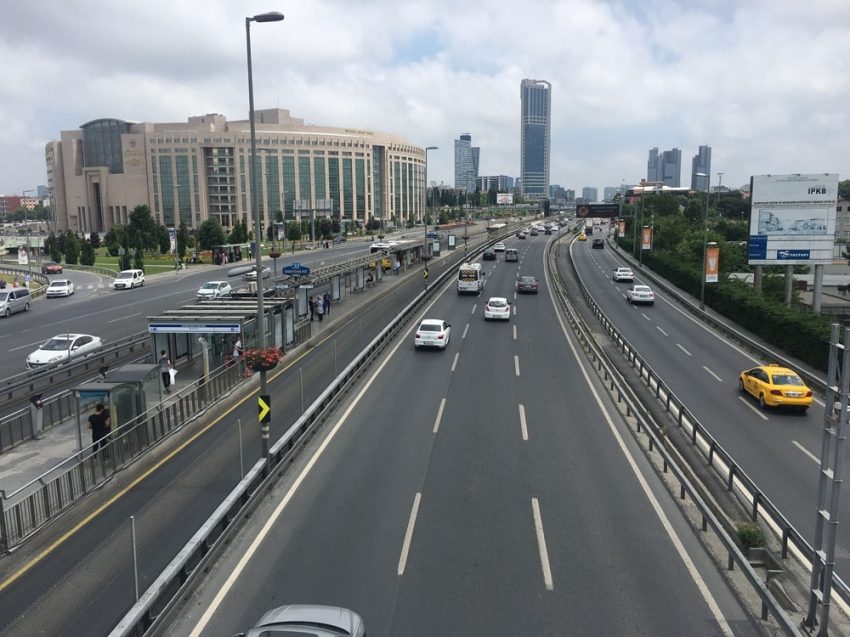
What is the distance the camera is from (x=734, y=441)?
1909 centimetres

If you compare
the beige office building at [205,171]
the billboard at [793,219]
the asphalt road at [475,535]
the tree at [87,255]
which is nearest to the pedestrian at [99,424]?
the asphalt road at [475,535]

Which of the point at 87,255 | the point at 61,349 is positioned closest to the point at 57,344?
the point at 61,349

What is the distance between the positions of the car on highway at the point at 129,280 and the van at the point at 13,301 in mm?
11501

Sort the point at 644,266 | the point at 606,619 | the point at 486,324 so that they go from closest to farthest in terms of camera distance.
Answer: the point at 606,619 → the point at 486,324 → the point at 644,266

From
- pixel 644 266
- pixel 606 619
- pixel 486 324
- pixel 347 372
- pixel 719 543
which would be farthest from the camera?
pixel 644 266

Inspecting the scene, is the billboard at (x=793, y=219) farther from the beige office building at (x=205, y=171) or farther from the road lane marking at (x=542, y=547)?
the beige office building at (x=205, y=171)

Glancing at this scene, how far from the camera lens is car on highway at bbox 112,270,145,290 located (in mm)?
57625

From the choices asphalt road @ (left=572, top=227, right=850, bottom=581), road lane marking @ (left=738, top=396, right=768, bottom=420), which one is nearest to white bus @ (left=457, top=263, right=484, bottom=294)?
asphalt road @ (left=572, top=227, right=850, bottom=581)

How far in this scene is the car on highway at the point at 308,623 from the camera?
8.05 meters

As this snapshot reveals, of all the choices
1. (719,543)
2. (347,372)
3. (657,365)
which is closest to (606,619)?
(719,543)

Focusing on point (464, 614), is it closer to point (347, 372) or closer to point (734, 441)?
point (734, 441)

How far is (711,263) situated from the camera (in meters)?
41.2

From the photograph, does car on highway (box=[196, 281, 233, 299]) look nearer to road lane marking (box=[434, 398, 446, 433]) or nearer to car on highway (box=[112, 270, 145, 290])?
car on highway (box=[112, 270, 145, 290])

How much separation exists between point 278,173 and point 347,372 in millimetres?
149072
